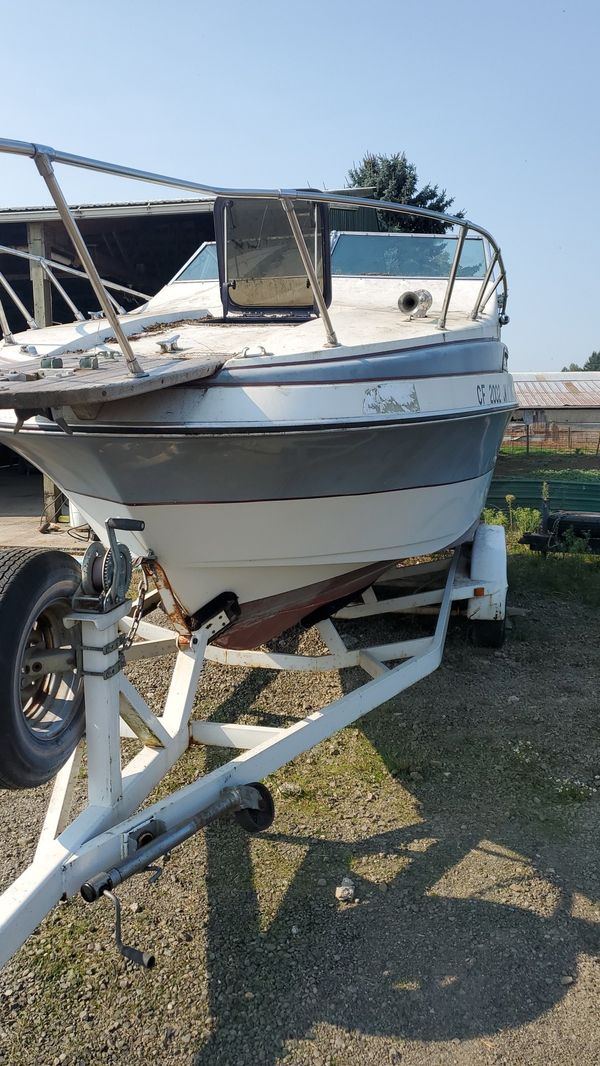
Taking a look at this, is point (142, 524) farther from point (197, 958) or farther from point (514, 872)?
point (514, 872)

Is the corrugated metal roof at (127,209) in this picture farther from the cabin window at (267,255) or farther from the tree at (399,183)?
the tree at (399,183)

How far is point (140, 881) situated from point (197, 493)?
1513 mm

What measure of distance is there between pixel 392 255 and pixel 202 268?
1.33 m

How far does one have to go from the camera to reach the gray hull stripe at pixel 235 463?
2.86 metres

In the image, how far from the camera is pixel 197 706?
4.49 metres

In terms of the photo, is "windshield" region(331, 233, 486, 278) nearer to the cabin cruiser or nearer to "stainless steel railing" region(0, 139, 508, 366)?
the cabin cruiser

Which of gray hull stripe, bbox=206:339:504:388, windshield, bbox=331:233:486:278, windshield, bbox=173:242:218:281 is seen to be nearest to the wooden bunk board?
gray hull stripe, bbox=206:339:504:388

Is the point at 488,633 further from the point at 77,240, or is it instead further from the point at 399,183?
the point at 399,183

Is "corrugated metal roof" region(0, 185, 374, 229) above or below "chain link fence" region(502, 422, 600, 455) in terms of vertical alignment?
above

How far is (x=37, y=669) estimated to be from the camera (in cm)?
251

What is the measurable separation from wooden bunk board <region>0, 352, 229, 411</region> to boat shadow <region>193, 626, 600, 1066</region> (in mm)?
1861

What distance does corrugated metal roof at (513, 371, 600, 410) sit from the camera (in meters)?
25.1

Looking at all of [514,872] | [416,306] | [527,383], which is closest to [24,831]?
[514,872]

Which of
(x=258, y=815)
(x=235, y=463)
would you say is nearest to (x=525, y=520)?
(x=235, y=463)
